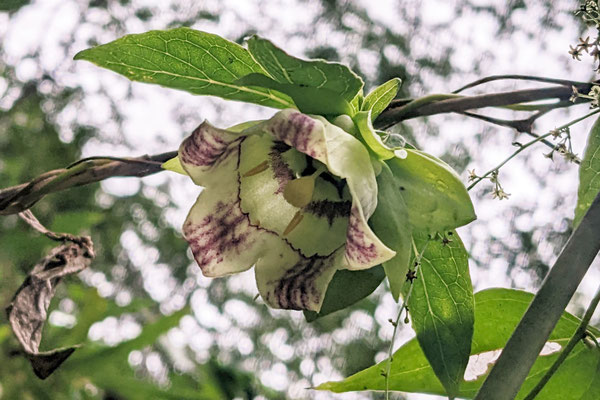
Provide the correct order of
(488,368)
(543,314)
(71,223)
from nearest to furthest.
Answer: (543,314) → (488,368) → (71,223)

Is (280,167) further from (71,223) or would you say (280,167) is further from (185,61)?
(71,223)

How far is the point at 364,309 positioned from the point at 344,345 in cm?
10

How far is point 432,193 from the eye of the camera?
287 millimetres

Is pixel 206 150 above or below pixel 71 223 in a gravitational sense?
above

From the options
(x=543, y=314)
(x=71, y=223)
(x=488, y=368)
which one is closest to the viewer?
(x=543, y=314)

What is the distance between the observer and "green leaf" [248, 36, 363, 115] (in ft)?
0.86

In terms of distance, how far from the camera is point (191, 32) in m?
0.29

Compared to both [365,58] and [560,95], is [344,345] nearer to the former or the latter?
[365,58]

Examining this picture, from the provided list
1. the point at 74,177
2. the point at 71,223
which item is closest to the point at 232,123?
the point at 71,223

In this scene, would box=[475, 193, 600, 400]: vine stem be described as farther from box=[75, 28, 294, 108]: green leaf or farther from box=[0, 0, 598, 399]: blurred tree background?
box=[0, 0, 598, 399]: blurred tree background

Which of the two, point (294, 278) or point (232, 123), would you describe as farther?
point (232, 123)

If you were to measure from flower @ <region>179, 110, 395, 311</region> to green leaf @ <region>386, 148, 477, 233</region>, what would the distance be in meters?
0.02

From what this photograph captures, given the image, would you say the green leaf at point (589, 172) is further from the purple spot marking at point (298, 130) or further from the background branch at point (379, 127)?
the purple spot marking at point (298, 130)

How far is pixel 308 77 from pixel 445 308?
13 cm
